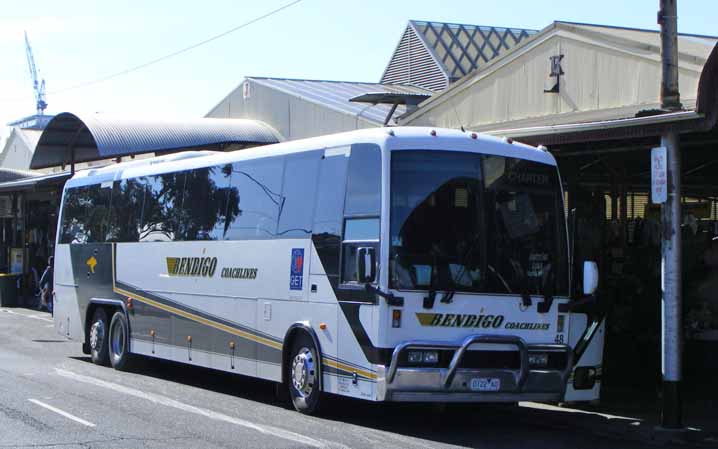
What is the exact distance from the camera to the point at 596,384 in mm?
12547

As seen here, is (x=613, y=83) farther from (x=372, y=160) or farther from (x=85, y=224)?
(x=85, y=224)

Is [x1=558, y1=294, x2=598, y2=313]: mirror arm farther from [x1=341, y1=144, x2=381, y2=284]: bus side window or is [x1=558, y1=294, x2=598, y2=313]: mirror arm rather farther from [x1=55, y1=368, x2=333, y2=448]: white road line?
[x1=55, y1=368, x2=333, y2=448]: white road line

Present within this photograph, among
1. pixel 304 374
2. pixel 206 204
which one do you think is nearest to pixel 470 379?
pixel 304 374

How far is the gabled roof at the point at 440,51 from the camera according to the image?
42.0 meters

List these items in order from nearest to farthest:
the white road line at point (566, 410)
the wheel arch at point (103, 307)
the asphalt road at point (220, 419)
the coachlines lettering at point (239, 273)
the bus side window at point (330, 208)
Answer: the asphalt road at point (220, 419), the bus side window at point (330, 208), the white road line at point (566, 410), the coachlines lettering at point (239, 273), the wheel arch at point (103, 307)

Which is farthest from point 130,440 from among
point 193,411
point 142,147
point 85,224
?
point 142,147

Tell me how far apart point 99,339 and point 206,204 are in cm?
462

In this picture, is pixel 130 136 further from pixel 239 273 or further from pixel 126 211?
pixel 239 273

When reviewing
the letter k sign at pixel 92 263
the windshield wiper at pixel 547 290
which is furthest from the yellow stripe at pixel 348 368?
the letter k sign at pixel 92 263

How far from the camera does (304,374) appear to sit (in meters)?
12.8

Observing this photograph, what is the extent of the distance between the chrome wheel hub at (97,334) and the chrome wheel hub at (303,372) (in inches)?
269

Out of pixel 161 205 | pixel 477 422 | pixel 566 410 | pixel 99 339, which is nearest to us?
pixel 477 422

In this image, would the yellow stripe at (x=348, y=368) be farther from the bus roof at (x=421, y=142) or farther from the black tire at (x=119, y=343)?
the black tire at (x=119, y=343)

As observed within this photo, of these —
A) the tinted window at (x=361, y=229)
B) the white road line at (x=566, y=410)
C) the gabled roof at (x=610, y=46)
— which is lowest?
the white road line at (x=566, y=410)
